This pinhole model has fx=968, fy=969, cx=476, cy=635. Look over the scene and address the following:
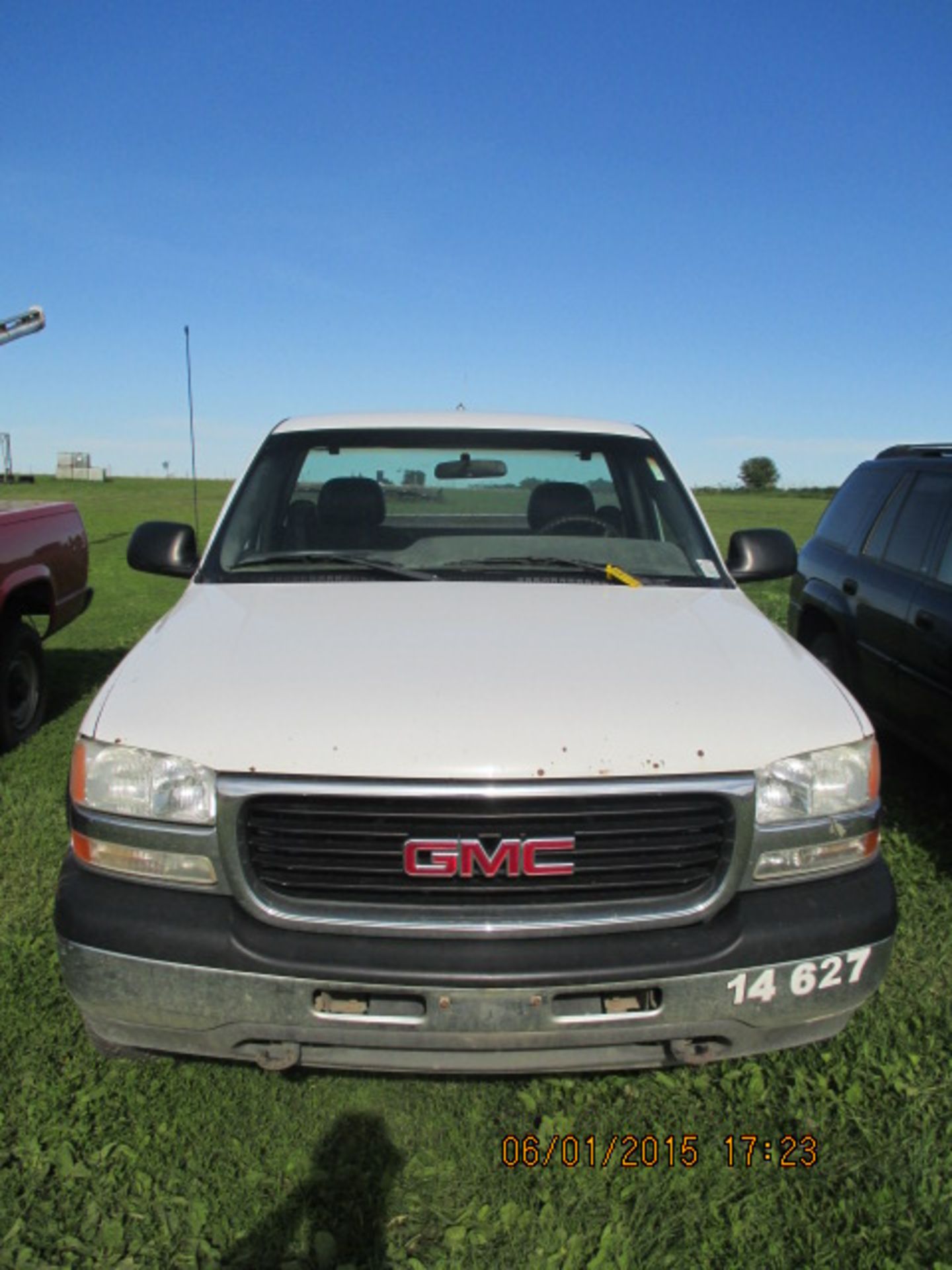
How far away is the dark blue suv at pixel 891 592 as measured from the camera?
14.9 feet

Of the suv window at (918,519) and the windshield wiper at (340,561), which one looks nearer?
the windshield wiper at (340,561)

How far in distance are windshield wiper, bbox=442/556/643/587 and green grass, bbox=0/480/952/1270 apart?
1.37 m

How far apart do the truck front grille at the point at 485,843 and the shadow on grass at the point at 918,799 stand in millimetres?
2515

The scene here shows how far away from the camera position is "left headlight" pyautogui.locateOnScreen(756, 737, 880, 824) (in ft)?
7.35

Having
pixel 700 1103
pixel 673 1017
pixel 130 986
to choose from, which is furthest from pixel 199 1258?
pixel 700 1103

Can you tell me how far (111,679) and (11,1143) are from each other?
1198 mm

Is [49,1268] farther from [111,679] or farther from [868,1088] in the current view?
[868,1088]

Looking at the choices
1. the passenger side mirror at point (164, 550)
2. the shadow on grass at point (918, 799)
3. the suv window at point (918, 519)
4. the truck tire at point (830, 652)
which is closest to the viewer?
the passenger side mirror at point (164, 550)

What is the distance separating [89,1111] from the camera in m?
2.59

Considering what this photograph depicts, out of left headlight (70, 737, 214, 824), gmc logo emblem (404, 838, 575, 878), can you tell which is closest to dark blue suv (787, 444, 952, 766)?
gmc logo emblem (404, 838, 575, 878)

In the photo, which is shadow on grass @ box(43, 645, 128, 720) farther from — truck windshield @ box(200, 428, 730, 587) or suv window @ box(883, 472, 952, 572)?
suv window @ box(883, 472, 952, 572)

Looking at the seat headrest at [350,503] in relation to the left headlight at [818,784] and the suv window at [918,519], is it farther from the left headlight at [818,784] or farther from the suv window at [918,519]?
the suv window at [918,519]

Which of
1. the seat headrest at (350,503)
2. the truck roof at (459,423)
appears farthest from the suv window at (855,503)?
the seat headrest at (350,503)

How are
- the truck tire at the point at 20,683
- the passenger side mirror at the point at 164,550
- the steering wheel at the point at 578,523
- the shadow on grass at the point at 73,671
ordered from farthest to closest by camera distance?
the shadow on grass at the point at 73,671
the truck tire at the point at 20,683
the steering wheel at the point at 578,523
the passenger side mirror at the point at 164,550
